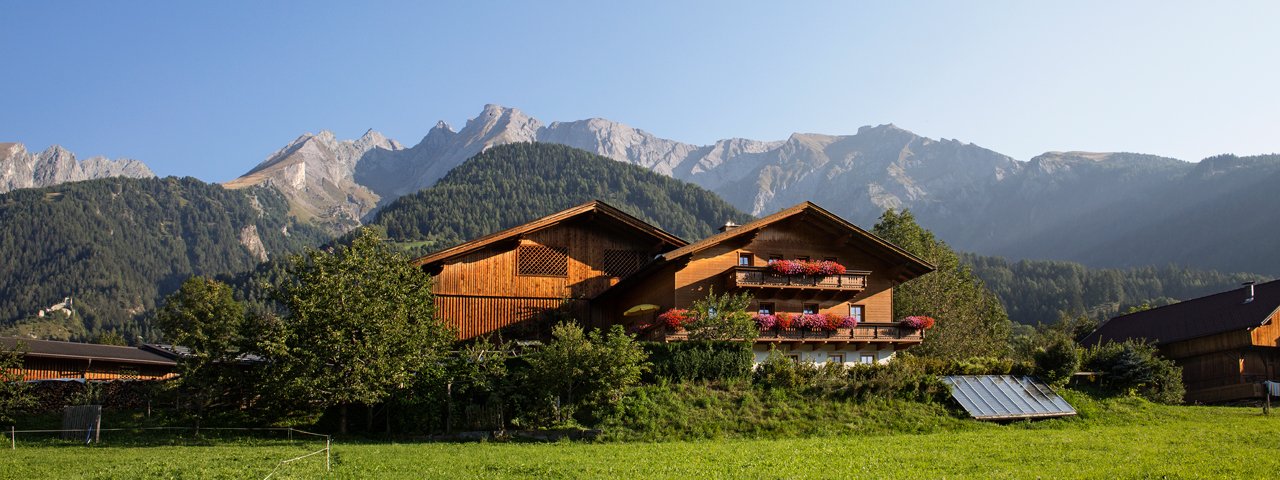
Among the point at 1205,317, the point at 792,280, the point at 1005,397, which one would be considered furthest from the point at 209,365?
the point at 1205,317

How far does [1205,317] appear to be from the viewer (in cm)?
5056

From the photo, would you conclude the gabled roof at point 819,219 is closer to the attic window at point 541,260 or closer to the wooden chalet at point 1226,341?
the attic window at point 541,260

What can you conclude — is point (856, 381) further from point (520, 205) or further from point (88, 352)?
point (520, 205)

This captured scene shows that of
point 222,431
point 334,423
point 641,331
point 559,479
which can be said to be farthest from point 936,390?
point 222,431

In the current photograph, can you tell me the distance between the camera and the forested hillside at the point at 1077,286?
148m

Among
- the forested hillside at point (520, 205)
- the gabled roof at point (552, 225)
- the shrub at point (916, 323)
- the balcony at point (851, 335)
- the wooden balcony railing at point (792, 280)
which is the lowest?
the balcony at point (851, 335)

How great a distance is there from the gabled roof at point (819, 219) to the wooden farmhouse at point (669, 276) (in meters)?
0.07

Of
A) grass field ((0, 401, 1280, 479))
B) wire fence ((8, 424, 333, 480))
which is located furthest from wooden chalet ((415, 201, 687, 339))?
grass field ((0, 401, 1280, 479))

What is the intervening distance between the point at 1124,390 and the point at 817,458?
1950 centimetres

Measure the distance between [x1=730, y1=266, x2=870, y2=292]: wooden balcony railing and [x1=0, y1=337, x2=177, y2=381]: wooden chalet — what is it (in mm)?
25011

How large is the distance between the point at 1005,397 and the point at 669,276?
47.2ft

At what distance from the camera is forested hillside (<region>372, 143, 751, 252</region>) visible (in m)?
172

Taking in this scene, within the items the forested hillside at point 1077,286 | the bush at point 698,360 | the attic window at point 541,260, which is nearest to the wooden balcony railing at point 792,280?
the bush at point 698,360

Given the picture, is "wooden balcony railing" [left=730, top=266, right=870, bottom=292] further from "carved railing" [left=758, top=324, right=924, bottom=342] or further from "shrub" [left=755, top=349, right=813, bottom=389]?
"shrub" [left=755, top=349, right=813, bottom=389]
